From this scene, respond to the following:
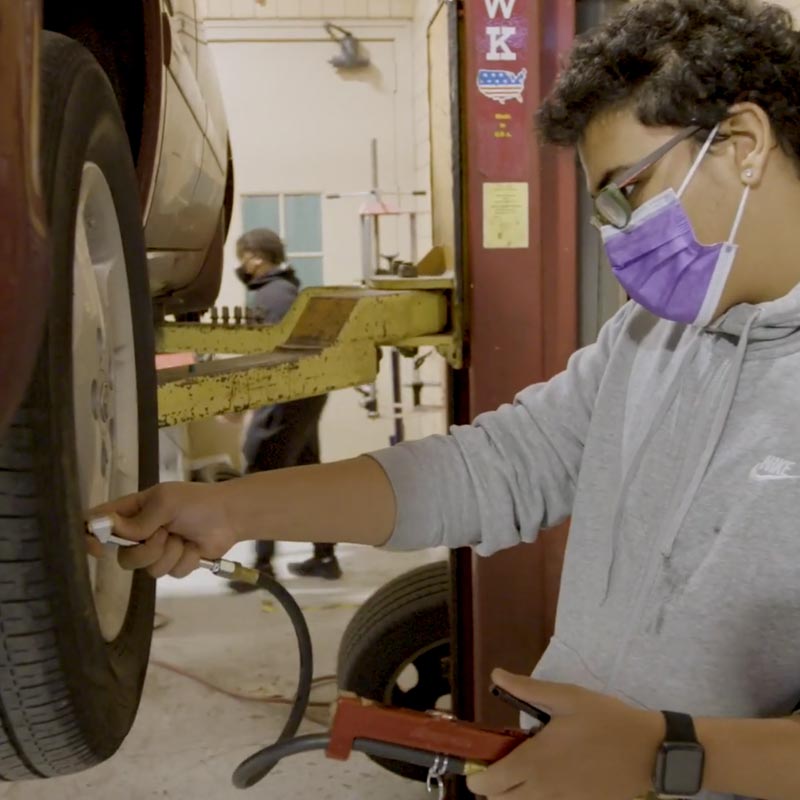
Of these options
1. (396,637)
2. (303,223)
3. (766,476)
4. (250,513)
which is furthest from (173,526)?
(303,223)

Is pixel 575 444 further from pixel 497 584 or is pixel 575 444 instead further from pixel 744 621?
pixel 497 584

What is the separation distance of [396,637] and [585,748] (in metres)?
1.59

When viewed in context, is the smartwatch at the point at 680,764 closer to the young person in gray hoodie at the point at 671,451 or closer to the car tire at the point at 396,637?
the young person in gray hoodie at the point at 671,451

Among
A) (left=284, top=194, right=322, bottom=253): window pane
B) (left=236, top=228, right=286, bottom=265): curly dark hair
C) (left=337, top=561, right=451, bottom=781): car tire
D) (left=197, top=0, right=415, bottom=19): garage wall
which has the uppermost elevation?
(left=197, top=0, right=415, bottom=19): garage wall

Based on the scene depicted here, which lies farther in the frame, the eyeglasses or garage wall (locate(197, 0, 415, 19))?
garage wall (locate(197, 0, 415, 19))

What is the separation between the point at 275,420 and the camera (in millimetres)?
3986

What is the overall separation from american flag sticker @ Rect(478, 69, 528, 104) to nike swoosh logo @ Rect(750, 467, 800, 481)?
116cm

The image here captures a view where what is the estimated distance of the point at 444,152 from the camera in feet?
7.06

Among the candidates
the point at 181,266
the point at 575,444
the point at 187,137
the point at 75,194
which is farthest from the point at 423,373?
the point at 75,194

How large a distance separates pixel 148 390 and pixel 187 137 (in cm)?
81

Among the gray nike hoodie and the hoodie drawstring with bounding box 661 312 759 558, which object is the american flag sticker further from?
the hoodie drawstring with bounding box 661 312 759 558

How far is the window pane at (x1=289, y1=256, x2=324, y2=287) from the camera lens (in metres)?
5.84

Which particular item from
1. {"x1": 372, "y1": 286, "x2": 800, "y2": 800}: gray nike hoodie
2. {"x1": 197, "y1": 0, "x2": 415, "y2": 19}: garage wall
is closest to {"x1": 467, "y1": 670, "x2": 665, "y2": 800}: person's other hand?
{"x1": 372, "y1": 286, "x2": 800, "y2": 800}: gray nike hoodie

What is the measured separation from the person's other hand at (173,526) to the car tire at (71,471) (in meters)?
0.05
